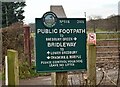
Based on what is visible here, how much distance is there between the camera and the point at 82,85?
21.2ft

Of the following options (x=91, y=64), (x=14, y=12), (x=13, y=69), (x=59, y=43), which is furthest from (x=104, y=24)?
(x=13, y=69)

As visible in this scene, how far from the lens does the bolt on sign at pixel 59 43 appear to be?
5922 mm

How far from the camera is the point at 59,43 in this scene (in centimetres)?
599

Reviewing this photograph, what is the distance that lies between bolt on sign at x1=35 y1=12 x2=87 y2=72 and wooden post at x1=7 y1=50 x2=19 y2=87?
356mm

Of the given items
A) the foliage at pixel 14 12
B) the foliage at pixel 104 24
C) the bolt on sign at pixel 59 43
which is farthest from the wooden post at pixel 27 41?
the foliage at pixel 14 12

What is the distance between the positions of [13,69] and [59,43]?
34.6 inches

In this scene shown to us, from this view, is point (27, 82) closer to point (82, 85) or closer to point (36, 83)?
point (36, 83)

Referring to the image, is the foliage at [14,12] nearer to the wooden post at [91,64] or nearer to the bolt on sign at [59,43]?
the wooden post at [91,64]

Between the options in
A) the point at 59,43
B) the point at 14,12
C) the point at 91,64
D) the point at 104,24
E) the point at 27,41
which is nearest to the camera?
the point at 59,43

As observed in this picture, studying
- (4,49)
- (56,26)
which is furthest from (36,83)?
(56,26)

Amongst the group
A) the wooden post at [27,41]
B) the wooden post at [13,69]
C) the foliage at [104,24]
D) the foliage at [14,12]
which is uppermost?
the foliage at [14,12]

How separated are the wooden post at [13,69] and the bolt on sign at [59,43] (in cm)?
36

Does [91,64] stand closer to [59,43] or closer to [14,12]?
[59,43]

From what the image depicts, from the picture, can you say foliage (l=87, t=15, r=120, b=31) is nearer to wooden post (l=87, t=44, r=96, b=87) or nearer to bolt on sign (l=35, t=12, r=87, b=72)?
wooden post (l=87, t=44, r=96, b=87)
